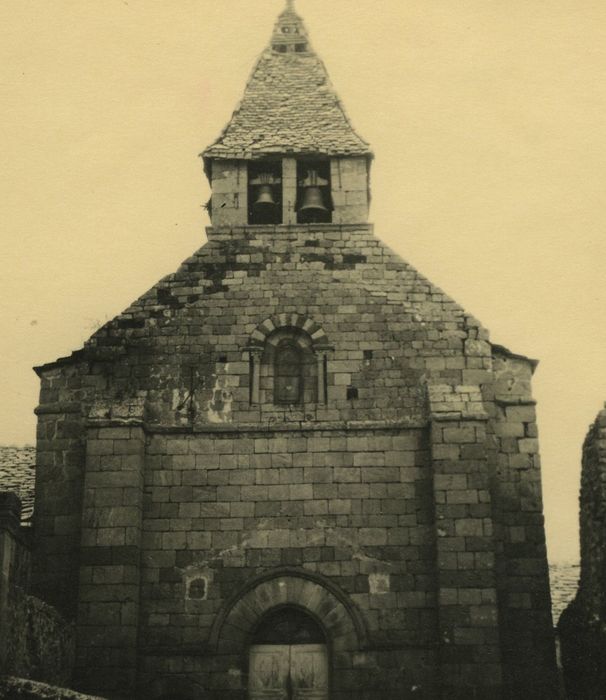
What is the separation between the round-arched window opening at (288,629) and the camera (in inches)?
636

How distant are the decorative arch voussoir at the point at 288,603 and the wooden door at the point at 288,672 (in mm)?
336

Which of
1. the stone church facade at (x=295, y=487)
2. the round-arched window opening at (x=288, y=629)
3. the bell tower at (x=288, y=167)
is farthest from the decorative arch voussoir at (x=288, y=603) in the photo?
the bell tower at (x=288, y=167)

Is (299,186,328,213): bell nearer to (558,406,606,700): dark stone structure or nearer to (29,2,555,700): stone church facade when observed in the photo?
(29,2,555,700): stone church facade

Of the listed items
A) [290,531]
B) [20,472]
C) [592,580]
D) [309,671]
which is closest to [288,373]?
[290,531]

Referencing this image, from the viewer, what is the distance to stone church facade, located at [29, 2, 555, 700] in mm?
15852

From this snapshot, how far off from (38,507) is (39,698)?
4.58 metres

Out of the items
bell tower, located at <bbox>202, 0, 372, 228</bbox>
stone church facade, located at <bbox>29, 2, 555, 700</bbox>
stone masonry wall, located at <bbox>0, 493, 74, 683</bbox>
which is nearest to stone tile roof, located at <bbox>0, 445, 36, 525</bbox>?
stone church facade, located at <bbox>29, 2, 555, 700</bbox>

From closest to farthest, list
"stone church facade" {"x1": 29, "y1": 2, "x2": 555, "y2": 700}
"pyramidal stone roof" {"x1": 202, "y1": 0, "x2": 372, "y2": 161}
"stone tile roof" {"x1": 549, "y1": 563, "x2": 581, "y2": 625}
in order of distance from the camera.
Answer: "stone church facade" {"x1": 29, "y1": 2, "x2": 555, "y2": 700} < "pyramidal stone roof" {"x1": 202, "y1": 0, "x2": 372, "y2": 161} < "stone tile roof" {"x1": 549, "y1": 563, "x2": 581, "y2": 625}

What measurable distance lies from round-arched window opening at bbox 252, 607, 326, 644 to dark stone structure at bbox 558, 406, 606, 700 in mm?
3992

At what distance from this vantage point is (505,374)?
1777 cm

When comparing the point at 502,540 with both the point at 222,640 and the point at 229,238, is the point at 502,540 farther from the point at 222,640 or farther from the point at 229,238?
the point at 229,238

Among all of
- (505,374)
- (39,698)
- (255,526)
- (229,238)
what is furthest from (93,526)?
(505,374)

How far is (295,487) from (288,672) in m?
2.71

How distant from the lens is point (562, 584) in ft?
80.8
